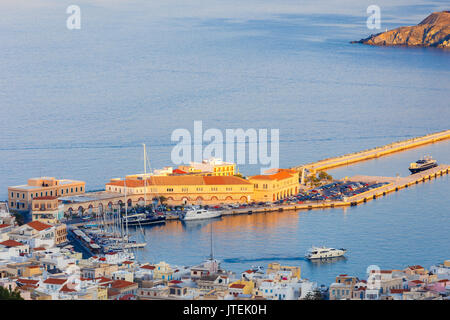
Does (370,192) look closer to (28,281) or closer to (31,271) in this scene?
(31,271)

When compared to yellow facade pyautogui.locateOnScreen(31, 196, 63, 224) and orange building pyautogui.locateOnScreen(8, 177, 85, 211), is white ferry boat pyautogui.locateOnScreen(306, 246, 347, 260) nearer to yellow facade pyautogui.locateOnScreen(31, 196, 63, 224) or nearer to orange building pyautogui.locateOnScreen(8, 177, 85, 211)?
yellow facade pyautogui.locateOnScreen(31, 196, 63, 224)

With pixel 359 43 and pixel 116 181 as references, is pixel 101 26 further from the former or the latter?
pixel 116 181

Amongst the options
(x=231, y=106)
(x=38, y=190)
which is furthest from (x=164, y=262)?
(x=231, y=106)

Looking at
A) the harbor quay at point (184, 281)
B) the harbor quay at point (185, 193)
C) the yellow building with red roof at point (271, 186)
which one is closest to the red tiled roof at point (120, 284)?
the harbor quay at point (184, 281)

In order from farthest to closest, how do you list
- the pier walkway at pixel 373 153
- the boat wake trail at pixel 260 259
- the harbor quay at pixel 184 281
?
the pier walkway at pixel 373 153 → the boat wake trail at pixel 260 259 → the harbor quay at pixel 184 281

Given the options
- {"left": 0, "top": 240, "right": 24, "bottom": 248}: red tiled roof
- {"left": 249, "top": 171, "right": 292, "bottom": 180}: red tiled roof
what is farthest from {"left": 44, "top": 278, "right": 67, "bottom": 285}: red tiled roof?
{"left": 249, "top": 171, "right": 292, "bottom": 180}: red tiled roof

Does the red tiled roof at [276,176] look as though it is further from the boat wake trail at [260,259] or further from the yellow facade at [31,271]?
the yellow facade at [31,271]
